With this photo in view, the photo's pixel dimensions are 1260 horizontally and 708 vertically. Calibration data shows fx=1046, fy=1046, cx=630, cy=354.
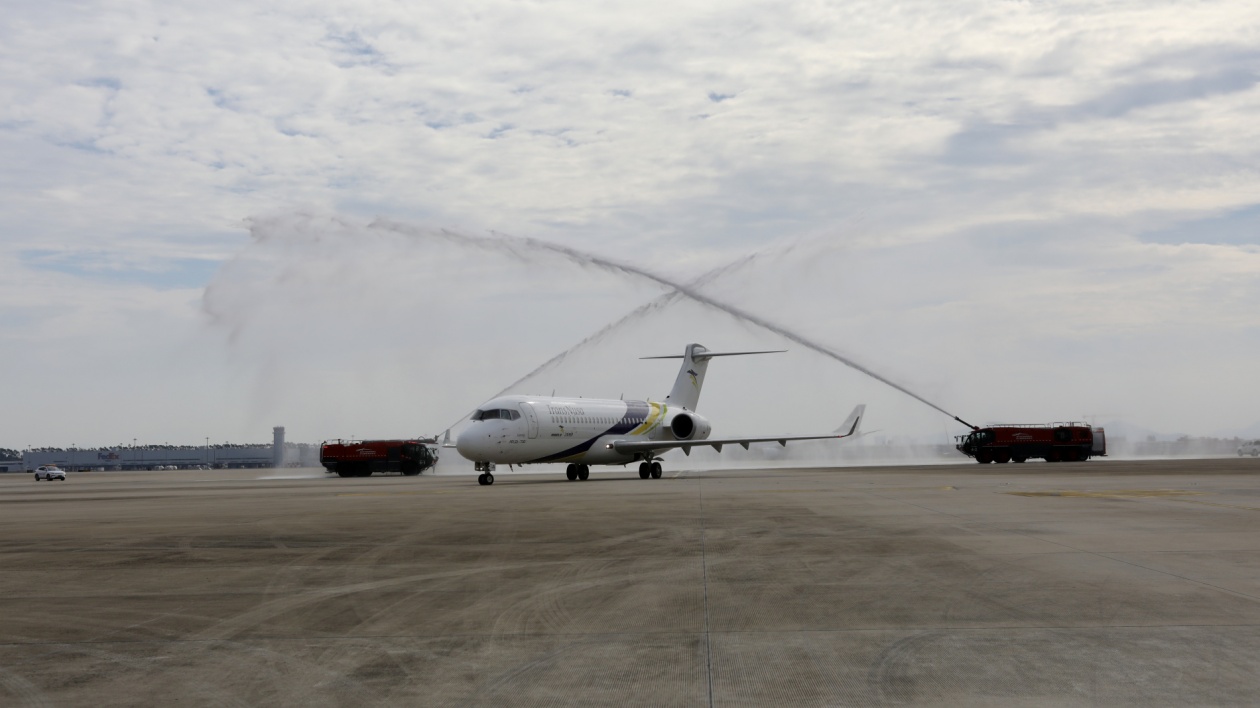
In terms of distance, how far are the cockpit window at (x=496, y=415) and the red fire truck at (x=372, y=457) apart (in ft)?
86.2

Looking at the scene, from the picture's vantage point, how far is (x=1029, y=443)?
7238 centimetres

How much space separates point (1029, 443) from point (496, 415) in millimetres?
43790

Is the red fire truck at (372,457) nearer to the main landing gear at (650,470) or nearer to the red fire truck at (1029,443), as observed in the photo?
the main landing gear at (650,470)

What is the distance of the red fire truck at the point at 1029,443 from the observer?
2835 inches

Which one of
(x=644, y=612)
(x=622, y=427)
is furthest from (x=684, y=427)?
(x=644, y=612)

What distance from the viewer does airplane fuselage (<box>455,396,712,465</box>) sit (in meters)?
43.8

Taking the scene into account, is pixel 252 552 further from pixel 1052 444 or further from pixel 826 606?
pixel 1052 444

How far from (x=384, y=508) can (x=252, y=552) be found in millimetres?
10573

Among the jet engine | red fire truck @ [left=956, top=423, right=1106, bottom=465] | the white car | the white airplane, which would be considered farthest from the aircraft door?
the white car

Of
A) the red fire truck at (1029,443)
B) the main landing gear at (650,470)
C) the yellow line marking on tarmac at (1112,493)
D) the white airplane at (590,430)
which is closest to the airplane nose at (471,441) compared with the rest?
the white airplane at (590,430)

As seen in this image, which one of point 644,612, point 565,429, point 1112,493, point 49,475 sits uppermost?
point 565,429

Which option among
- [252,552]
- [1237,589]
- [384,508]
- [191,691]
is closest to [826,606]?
[1237,589]

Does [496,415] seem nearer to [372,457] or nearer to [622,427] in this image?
[622,427]

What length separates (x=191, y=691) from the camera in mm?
7645
